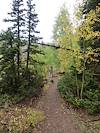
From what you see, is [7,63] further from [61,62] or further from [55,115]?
[55,115]

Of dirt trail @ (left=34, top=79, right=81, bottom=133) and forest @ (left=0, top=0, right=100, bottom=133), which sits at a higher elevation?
forest @ (left=0, top=0, right=100, bottom=133)

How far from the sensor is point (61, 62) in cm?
2448

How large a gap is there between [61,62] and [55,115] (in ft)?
16.5

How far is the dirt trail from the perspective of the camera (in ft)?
Result: 63.9

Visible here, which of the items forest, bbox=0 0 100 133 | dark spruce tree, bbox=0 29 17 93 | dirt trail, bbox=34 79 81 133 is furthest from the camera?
dark spruce tree, bbox=0 29 17 93

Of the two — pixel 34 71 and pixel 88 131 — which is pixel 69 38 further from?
pixel 88 131

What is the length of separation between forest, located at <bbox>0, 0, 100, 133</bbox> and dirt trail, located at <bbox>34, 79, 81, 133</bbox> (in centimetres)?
57

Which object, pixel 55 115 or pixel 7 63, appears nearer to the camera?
pixel 55 115

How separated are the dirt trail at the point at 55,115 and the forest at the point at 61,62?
0.57m

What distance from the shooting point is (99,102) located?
21547 millimetres

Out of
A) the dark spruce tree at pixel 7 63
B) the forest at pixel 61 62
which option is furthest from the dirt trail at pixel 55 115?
the dark spruce tree at pixel 7 63

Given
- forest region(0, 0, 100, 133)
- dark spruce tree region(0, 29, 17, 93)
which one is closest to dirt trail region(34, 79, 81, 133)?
forest region(0, 0, 100, 133)

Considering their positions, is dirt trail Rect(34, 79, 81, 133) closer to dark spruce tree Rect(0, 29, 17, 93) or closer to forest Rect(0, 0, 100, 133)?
forest Rect(0, 0, 100, 133)

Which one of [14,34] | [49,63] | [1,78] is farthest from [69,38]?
[49,63]
